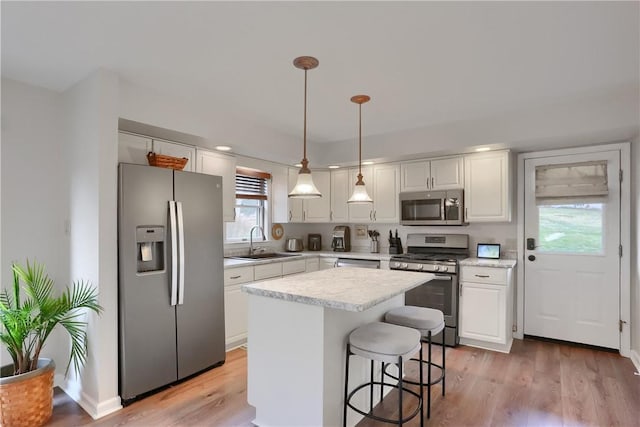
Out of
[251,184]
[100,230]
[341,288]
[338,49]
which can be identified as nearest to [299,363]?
[341,288]

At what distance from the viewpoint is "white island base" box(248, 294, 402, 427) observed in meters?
1.95

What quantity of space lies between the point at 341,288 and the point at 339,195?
9.08 ft

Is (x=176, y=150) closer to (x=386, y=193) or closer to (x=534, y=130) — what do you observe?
(x=386, y=193)

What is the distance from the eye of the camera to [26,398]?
2158mm

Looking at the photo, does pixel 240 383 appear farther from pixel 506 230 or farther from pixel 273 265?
pixel 506 230

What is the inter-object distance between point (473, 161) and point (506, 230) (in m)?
0.91

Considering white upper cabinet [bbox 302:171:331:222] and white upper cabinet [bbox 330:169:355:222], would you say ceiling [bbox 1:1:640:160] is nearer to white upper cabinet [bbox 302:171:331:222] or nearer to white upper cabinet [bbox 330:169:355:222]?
white upper cabinet [bbox 330:169:355:222]

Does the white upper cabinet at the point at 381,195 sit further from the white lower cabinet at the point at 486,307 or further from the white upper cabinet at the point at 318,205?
the white lower cabinet at the point at 486,307

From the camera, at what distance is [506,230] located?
4.02 metres

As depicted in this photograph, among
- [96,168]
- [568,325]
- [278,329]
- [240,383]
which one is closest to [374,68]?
[278,329]

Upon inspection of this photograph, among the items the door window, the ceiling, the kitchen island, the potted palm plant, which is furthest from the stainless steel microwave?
the potted palm plant

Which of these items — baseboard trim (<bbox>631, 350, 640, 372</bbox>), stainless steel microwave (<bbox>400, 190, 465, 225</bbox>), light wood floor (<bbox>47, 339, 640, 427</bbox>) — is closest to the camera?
light wood floor (<bbox>47, 339, 640, 427</bbox>)

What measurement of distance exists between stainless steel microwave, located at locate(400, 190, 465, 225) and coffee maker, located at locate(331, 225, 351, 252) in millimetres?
951

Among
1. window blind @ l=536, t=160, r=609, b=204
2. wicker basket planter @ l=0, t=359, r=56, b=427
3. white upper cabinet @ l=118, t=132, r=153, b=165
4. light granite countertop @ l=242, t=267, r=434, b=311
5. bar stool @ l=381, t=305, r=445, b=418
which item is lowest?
wicker basket planter @ l=0, t=359, r=56, b=427
